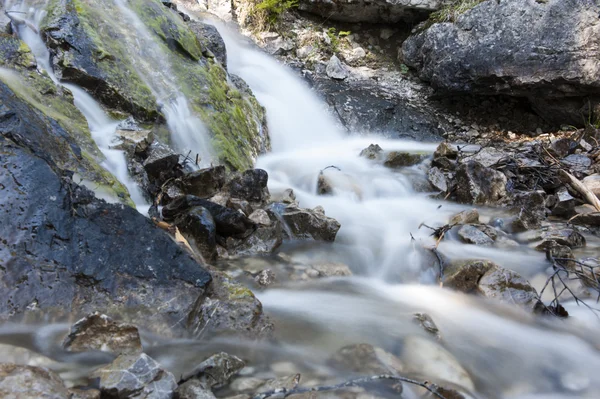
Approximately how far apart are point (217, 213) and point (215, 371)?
5.69 ft

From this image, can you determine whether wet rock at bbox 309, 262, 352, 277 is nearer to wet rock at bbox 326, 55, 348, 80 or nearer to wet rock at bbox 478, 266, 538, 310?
wet rock at bbox 478, 266, 538, 310

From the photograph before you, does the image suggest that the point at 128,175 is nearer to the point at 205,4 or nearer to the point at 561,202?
the point at 561,202

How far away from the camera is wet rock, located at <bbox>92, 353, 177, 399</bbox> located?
142 centimetres

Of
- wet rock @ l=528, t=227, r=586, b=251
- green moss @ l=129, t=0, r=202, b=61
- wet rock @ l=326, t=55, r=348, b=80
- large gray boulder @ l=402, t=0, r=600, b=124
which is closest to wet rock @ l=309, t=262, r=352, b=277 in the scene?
wet rock @ l=528, t=227, r=586, b=251

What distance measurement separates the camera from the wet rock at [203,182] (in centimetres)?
385

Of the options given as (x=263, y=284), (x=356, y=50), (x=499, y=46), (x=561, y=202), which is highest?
(x=499, y=46)

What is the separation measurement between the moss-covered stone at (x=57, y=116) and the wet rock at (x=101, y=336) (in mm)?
1244

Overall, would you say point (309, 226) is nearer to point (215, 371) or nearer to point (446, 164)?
point (215, 371)

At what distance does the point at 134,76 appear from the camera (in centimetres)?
479

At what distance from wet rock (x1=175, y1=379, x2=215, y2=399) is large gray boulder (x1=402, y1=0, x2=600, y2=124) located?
838cm

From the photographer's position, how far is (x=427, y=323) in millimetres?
2445

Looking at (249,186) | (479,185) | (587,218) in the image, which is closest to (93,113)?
(249,186)

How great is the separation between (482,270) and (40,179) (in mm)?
2854

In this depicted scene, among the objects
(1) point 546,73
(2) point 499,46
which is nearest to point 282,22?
(2) point 499,46
